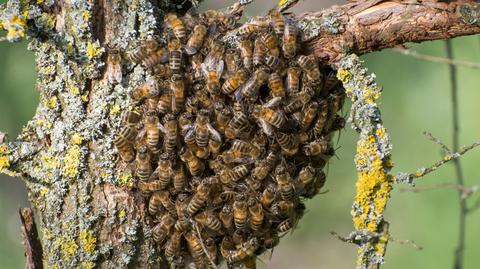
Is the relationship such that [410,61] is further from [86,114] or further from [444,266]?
[86,114]

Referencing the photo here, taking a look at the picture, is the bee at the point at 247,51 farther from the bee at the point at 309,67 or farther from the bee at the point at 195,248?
the bee at the point at 195,248

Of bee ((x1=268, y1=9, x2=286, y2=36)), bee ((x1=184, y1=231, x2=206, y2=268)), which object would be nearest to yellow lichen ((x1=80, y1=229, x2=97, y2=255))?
bee ((x1=184, y1=231, x2=206, y2=268))

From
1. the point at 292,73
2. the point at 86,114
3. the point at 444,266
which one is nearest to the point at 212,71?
the point at 292,73

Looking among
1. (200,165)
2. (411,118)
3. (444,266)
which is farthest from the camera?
(411,118)

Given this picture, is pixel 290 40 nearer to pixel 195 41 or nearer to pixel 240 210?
pixel 195 41

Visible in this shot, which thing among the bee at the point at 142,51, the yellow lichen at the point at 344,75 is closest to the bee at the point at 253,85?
the yellow lichen at the point at 344,75

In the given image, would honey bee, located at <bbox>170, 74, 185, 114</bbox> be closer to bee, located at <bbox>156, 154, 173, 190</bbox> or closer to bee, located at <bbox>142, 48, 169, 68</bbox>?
bee, located at <bbox>142, 48, 169, 68</bbox>
